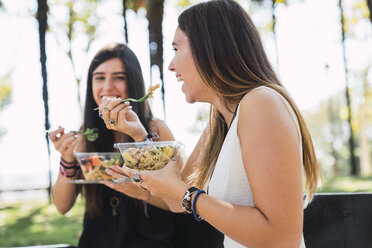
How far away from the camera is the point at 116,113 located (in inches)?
84.9

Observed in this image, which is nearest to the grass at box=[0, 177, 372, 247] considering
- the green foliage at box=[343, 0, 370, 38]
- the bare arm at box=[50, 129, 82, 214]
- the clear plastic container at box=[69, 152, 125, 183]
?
the bare arm at box=[50, 129, 82, 214]

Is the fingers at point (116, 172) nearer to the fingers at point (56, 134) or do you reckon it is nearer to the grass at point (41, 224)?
the fingers at point (56, 134)

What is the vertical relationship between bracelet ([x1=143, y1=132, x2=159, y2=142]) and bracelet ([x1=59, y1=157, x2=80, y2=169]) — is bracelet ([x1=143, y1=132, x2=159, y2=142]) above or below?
above

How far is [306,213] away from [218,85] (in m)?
0.94

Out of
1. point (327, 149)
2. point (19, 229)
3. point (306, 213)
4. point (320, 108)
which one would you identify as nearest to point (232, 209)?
point (306, 213)

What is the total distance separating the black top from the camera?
2.50 m

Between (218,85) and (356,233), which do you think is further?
(356,233)

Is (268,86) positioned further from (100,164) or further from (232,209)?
(100,164)

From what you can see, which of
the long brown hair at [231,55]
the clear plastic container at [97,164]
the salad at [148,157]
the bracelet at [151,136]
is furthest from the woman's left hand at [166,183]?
the clear plastic container at [97,164]

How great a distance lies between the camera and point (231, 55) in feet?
5.53

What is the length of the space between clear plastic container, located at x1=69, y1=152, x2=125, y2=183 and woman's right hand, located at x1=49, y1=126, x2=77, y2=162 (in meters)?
0.14

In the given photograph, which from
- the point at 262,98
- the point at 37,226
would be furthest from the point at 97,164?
the point at 37,226

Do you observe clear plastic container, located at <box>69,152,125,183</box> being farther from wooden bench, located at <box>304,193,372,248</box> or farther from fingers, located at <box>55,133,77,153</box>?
wooden bench, located at <box>304,193,372,248</box>

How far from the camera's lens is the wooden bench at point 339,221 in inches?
81.4
